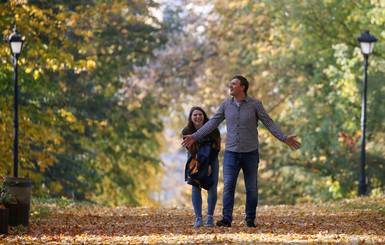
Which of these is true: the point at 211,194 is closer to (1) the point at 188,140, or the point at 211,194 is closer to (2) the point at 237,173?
(2) the point at 237,173

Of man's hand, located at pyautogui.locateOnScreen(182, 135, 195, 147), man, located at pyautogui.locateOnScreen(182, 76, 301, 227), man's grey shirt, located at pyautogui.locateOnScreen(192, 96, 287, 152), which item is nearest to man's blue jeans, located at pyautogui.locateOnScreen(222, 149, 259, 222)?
man, located at pyautogui.locateOnScreen(182, 76, 301, 227)

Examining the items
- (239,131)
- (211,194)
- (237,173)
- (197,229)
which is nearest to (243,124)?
(239,131)

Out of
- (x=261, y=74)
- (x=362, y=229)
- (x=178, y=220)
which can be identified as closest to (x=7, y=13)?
(x=178, y=220)

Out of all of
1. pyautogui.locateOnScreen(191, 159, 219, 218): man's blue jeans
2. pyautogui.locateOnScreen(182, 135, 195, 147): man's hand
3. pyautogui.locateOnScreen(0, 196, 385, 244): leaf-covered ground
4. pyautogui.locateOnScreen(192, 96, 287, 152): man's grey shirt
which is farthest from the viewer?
pyautogui.locateOnScreen(191, 159, 219, 218): man's blue jeans

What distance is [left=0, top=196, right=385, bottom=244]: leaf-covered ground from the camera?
910cm

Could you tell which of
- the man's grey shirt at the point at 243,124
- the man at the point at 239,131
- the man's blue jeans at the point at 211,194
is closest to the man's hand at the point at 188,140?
the man at the point at 239,131

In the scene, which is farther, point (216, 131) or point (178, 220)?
point (178, 220)

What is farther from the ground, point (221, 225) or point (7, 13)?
point (7, 13)

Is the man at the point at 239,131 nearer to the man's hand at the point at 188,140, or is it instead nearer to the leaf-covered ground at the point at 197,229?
the man's hand at the point at 188,140

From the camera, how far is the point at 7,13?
17.9 m

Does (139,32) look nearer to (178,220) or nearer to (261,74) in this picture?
(261,74)

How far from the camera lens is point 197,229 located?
1059 cm

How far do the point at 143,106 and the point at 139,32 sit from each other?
3981mm

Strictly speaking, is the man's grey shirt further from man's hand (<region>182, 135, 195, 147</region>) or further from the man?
man's hand (<region>182, 135, 195, 147</region>)
